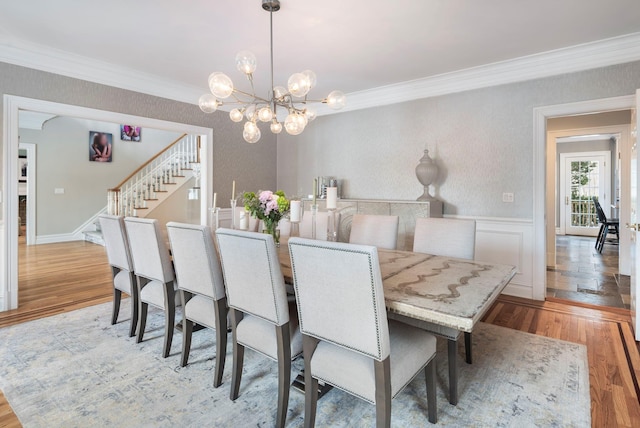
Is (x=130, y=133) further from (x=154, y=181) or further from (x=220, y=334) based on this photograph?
(x=220, y=334)

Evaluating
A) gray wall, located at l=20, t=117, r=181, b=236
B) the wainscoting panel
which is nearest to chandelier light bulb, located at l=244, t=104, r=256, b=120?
the wainscoting panel

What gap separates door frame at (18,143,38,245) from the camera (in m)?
6.89

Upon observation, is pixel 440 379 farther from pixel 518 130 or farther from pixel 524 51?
pixel 524 51

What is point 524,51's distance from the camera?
3328 millimetres

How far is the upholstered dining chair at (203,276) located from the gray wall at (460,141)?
9.99 feet

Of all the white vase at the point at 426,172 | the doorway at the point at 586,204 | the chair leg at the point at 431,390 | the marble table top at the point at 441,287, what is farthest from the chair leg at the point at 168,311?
the doorway at the point at 586,204

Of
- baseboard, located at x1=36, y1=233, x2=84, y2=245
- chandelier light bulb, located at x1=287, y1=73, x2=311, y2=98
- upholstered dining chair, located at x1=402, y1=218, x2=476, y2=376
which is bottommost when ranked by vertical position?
baseboard, located at x1=36, y1=233, x2=84, y2=245

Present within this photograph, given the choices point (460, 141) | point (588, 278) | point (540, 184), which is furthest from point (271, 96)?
point (588, 278)

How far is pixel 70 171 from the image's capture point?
743cm

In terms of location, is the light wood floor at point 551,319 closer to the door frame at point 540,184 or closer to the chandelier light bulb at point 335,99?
the door frame at point 540,184

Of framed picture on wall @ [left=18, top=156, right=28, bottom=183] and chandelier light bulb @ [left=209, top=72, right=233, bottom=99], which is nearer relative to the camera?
chandelier light bulb @ [left=209, top=72, right=233, bottom=99]

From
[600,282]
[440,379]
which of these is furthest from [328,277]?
[600,282]

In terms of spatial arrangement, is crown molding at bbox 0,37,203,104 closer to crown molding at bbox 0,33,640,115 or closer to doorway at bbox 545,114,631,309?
crown molding at bbox 0,33,640,115

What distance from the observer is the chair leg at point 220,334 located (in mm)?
1989
